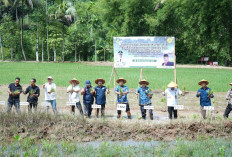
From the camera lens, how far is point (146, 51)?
15656 millimetres

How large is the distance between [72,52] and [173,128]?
45114 millimetres

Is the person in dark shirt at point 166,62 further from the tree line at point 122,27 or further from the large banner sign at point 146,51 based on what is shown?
the tree line at point 122,27

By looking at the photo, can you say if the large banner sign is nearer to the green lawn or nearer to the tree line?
the green lawn

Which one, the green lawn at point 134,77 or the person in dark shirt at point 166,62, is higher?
the person in dark shirt at point 166,62

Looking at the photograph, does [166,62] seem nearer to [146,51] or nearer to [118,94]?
[146,51]

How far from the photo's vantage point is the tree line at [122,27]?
37.8 meters

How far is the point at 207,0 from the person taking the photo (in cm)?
3631

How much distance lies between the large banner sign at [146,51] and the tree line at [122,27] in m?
22.7

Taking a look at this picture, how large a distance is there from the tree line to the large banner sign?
22.7m

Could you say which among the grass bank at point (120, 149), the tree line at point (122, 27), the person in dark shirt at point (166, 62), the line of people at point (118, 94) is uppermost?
the tree line at point (122, 27)

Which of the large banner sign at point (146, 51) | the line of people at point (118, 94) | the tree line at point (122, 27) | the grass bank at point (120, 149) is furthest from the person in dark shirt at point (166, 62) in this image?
the tree line at point (122, 27)

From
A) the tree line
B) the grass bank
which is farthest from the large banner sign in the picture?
the tree line

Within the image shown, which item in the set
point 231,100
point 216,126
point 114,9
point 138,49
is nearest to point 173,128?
point 216,126

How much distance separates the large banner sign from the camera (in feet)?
50.7
